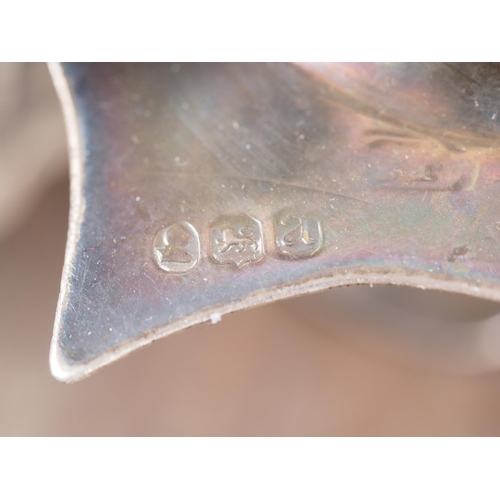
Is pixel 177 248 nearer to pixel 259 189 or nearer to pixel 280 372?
pixel 259 189

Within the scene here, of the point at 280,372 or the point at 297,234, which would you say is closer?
the point at 297,234

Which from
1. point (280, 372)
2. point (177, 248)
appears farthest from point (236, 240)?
point (280, 372)

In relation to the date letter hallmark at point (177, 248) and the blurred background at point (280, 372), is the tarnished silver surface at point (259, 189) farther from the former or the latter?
the blurred background at point (280, 372)

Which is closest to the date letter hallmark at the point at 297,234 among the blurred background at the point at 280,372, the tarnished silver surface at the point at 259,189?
the tarnished silver surface at the point at 259,189

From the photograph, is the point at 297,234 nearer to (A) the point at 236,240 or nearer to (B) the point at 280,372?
(A) the point at 236,240

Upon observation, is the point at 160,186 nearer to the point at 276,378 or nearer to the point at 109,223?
the point at 109,223
